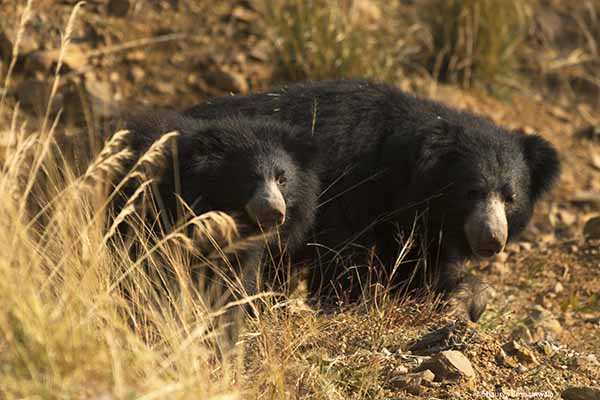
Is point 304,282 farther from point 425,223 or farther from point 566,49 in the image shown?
point 566,49

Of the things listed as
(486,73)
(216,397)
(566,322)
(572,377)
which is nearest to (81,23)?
(486,73)

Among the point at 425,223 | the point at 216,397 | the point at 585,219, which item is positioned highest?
the point at 216,397

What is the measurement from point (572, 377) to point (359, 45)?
12.5ft

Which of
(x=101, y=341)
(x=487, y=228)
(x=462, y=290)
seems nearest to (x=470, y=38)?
(x=462, y=290)

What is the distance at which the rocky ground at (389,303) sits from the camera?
4.00m

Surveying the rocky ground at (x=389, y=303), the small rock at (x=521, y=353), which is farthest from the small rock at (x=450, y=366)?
the small rock at (x=521, y=353)

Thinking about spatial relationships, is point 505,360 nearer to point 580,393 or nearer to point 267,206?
point 580,393

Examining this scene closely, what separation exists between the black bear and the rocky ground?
1.50 ft

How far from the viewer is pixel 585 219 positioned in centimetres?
719

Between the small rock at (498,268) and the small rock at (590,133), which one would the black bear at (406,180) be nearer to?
the small rock at (498,268)

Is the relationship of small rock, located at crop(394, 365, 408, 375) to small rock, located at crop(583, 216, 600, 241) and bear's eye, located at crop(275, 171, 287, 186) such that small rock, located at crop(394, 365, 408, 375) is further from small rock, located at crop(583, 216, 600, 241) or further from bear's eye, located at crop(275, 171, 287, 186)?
small rock, located at crop(583, 216, 600, 241)

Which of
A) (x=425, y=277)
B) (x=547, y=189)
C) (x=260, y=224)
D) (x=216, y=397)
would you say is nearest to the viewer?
(x=216, y=397)

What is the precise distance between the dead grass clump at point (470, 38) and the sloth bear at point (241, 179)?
3251mm

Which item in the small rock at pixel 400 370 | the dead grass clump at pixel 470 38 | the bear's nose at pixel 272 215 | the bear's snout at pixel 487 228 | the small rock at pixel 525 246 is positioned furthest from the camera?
the dead grass clump at pixel 470 38
